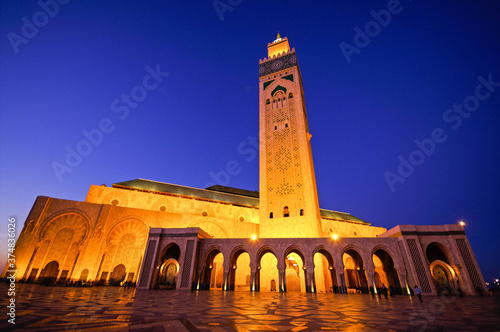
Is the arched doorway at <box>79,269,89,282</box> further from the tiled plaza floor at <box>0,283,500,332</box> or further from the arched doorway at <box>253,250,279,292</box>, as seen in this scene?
the tiled plaza floor at <box>0,283,500,332</box>

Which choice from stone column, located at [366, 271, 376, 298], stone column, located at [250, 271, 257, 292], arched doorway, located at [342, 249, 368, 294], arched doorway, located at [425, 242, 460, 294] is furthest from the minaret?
arched doorway, located at [425, 242, 460, 294]

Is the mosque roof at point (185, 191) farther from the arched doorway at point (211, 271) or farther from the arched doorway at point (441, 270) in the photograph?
the arched doorway at point (441, 270)

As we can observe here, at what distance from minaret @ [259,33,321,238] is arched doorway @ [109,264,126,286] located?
12.8 m

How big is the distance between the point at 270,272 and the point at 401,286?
Result: 951cm

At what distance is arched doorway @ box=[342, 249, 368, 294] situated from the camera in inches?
641

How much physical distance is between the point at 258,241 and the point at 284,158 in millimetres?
9682

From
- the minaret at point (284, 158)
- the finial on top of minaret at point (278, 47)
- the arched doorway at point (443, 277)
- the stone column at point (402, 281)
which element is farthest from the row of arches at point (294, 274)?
the finial on top of minaret at point (278, 47)

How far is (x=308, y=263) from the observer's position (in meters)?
15.2

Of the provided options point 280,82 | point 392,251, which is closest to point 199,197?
point 280,82

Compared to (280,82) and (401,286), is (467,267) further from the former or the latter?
(280,82)

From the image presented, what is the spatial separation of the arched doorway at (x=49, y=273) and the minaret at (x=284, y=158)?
17203 millimetres

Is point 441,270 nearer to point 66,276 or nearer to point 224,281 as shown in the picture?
point 224,281

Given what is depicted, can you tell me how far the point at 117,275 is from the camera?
62.0 ft

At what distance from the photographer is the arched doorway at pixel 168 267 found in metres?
16.1
